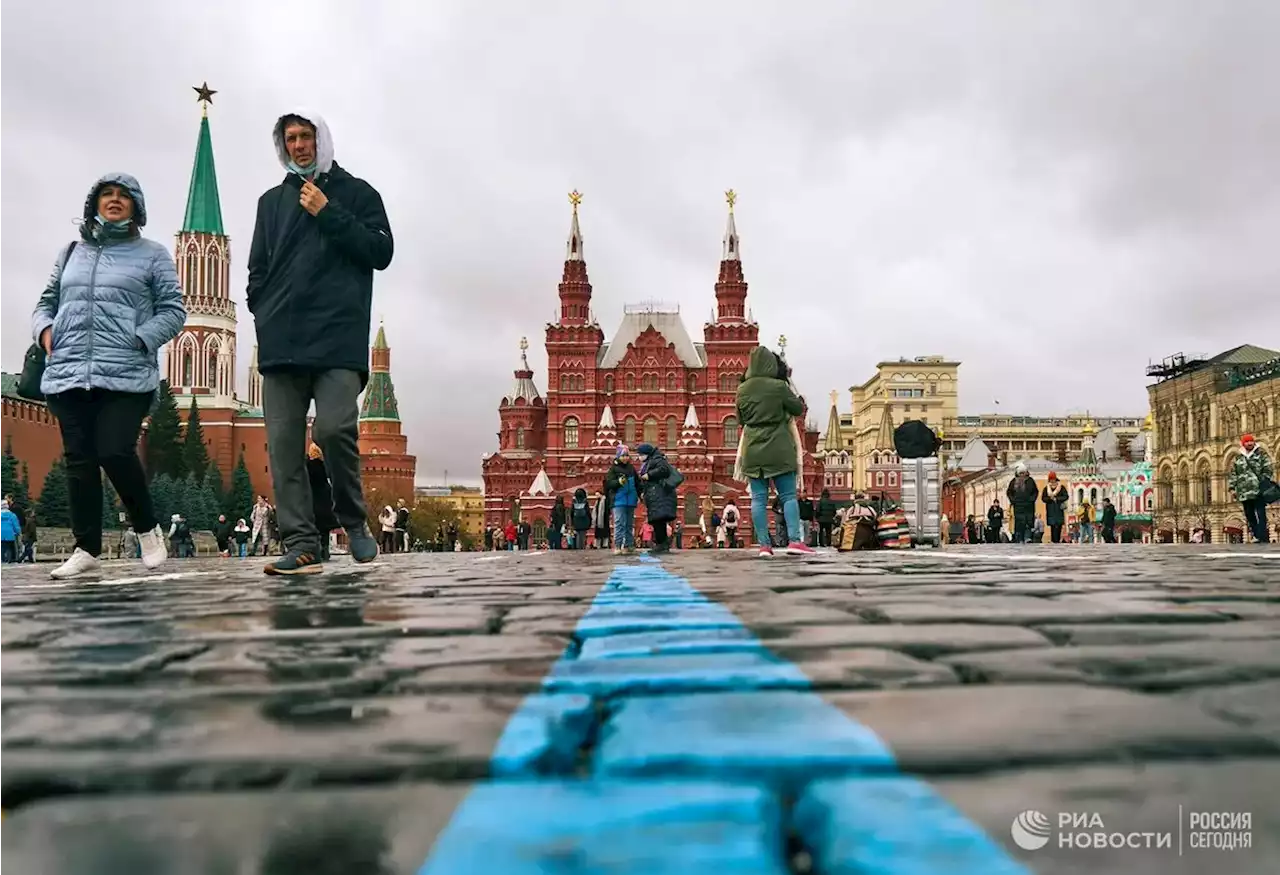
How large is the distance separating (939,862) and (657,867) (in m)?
0.22

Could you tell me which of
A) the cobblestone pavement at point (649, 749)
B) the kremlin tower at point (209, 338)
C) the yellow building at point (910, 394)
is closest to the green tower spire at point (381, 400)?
the kremlin tower at point (209, 338)

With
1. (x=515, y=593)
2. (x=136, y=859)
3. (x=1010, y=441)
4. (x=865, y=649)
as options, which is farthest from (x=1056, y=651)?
(x=1010, y=441)

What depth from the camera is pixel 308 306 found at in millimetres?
5340

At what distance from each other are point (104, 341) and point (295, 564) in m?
1.53

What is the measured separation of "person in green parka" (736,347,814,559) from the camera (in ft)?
28.2

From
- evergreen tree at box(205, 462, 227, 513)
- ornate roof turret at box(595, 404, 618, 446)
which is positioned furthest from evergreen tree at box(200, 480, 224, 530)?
ornate roof turret at box(595, 404, 618, 446)

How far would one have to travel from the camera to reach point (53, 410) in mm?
5605

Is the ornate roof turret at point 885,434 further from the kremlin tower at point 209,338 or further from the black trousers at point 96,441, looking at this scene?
the black trousers at point 96,441

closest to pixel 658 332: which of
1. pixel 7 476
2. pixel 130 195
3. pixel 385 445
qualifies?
pixel 7 476

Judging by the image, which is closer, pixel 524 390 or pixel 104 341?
Result: pixel 104 341

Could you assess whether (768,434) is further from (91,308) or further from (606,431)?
(606,431)

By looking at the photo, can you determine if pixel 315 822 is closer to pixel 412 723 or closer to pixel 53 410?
pixel 412 723

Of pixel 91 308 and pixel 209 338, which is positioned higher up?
pixel 209 338

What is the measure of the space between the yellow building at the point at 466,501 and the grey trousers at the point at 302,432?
426 feet
